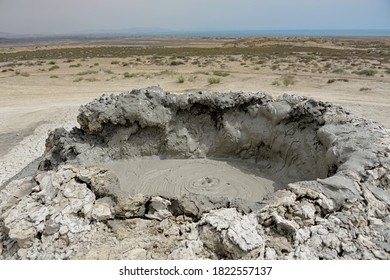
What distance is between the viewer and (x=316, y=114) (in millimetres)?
7102

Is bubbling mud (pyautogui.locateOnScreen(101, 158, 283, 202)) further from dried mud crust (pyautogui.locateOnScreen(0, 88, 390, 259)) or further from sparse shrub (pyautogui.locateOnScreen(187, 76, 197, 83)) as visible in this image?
sparse shrub (pyautogui.locateOnScreen(187, 76, 197, 83))

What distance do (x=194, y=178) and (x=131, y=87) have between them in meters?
13.0

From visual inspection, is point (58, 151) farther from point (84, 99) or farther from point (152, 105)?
point (84, 99)

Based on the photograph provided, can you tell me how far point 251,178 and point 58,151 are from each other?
174 inches

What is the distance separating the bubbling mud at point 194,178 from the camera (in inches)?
266

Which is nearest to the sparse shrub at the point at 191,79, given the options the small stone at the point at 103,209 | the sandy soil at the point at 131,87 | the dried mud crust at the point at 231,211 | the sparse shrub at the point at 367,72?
the sandy soil at the point at 131,87

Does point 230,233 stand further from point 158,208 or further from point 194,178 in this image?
point 194,178

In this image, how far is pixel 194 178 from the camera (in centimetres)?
728

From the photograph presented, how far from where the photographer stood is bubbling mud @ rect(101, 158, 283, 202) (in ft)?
22.1

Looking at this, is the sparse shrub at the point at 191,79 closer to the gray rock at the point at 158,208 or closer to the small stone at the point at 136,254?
the gray rock at the point at 158,208

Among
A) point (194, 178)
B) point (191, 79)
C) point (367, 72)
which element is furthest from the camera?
point (367, 72)

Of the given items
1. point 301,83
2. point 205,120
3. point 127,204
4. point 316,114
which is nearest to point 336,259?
point 127,204

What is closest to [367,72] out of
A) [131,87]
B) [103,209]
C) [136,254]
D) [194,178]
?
[131,87]

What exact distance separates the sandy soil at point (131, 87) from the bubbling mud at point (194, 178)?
140 inches
